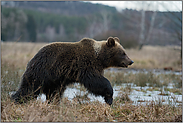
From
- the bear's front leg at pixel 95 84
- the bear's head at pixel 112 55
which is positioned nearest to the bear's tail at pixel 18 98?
the bear's front leg at pixel 95 84

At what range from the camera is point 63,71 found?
4500mm

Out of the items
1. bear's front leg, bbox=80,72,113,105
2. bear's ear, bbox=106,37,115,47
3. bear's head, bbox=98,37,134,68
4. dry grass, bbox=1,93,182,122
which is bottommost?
dry grass, bbox=1,93,182,122

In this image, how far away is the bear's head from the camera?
4879mm

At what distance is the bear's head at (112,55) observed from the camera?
16.0 ft

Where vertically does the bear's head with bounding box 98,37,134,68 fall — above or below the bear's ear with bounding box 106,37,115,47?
below

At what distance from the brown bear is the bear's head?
118 mm

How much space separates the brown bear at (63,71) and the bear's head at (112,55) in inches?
4.7

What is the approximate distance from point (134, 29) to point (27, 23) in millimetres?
28615

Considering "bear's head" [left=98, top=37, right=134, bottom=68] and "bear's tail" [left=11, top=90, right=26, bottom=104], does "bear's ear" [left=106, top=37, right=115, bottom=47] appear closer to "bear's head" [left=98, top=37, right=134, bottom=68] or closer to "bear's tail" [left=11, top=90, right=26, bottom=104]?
"bear's head" [left=98, top=37, right=134, bottom=68]

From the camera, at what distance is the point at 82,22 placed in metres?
57.4

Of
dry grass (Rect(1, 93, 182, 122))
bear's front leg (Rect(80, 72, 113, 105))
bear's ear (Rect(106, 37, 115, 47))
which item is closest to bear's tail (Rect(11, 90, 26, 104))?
dry grass (Rect(1, 93, 182, 122))

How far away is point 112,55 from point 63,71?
4.17ft

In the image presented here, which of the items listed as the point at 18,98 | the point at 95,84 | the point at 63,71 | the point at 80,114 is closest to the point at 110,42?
the point at 95,84

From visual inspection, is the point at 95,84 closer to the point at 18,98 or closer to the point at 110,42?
the point at 110,42
